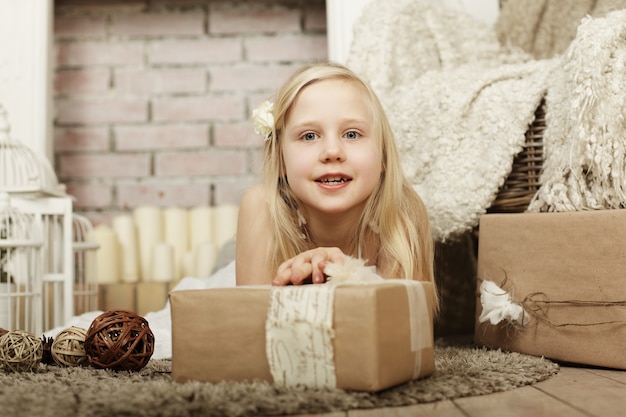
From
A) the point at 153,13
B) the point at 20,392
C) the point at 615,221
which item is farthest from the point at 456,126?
the point at 153,13

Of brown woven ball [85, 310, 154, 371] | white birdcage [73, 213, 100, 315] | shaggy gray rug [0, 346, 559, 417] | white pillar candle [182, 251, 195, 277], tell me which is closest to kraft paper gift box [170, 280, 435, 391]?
shaggy gray rug [0, 346, 559, 417]

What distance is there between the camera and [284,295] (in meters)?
0.88

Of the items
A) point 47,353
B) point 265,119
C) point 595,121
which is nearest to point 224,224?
point 265,119

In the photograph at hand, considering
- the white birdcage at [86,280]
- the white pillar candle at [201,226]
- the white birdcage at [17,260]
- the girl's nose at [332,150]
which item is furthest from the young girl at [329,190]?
the white pillar candle at [201,226]

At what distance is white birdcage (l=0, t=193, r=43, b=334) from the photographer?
143cm

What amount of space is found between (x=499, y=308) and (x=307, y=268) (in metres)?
0.41

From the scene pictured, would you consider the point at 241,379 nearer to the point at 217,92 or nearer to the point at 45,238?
the point at 45,238

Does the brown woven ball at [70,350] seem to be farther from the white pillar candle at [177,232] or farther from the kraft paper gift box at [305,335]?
the white pillar candle at [177,232]

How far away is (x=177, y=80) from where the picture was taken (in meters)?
2.34

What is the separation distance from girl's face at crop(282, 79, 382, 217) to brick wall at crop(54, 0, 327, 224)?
3.54 ft

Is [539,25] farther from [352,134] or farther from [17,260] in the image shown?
[17,260]

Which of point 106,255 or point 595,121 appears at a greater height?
point 595,121

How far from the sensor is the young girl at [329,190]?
4.04ft

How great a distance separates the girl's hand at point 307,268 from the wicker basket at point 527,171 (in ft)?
1.66
